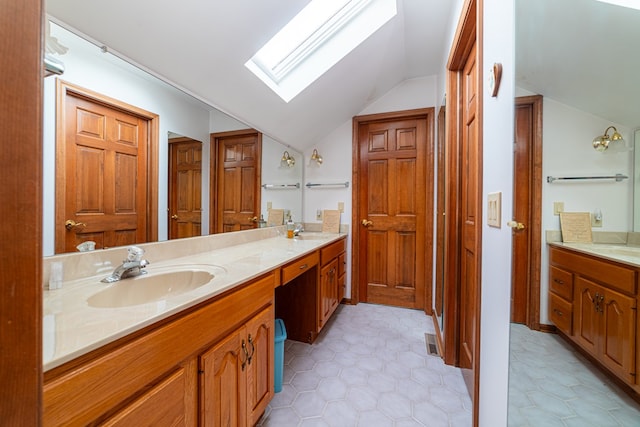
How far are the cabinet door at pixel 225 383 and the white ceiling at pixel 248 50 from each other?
1.25m

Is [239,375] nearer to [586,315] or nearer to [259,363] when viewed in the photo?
[259,363]

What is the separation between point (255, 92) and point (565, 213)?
1.69 m

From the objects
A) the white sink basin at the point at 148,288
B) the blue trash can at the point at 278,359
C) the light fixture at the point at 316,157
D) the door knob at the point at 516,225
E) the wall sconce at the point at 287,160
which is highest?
the light fixture at the point at 316,157

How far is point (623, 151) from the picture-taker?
16.1 inches

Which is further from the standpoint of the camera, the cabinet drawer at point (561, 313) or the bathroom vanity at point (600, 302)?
the cabinet drawer at point (561, 313)

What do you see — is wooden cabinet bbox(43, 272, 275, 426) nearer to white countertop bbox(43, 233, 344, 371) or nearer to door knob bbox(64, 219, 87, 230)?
white countertop bbox(43, 233, 344, 371)

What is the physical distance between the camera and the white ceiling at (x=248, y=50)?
951 millimetres

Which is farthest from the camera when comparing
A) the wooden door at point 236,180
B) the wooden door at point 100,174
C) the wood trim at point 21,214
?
the wooden door at point 236,180

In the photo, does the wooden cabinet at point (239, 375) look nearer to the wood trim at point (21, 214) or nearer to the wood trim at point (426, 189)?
the wood trim at point (21, 214)

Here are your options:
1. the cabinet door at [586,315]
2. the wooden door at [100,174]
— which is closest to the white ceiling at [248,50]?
the wooden door at [100,174]

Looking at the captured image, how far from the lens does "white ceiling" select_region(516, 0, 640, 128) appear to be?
0.39 meters

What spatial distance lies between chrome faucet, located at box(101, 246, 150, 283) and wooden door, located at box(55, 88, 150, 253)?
173 mm

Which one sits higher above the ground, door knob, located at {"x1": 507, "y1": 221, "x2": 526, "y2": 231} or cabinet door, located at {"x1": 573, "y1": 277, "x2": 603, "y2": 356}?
door knob, located at {"x1": 507, "y1": 221, "x2": 526, "y2": 231}

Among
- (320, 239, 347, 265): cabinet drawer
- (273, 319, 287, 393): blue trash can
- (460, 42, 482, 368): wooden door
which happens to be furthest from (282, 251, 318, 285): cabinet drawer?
(460, 42, 482, 368): wooden door
